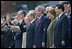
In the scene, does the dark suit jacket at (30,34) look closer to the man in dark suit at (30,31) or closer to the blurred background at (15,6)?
the man in dark suit at (30,31)

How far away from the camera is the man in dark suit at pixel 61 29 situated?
4555 mm

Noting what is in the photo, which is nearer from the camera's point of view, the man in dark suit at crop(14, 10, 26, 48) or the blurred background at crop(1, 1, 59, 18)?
the man in dark suit at crop(14, 10, 26, 48)

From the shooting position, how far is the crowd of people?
462cm

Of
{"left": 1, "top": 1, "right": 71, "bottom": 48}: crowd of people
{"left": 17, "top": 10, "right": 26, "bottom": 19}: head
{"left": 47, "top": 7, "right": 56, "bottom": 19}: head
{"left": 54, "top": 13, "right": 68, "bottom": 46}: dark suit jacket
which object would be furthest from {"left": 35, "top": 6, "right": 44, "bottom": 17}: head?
{"left": 54, "top": 13, "right": 68, "bottom": 46}: dark suit jacket

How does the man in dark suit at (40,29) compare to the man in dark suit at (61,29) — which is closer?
the man in dark suit at (61,29)

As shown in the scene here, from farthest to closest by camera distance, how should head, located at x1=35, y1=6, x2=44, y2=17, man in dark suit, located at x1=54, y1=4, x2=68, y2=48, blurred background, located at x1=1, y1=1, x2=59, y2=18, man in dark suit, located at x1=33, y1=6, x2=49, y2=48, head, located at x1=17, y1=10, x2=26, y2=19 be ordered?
blurred background, located at x1=1, y1=1, x2=59, y2=18 → head, located at x1=17, y1=10, x2=26, y2=19 → head, located at x1=35, y1=6, x2=44, y2=17 → man in dark suit, located at x1=33, y1=6, x2=49, y2=48 → man in dark suit, located at x1=54, y1=4, x2=68, y2=48

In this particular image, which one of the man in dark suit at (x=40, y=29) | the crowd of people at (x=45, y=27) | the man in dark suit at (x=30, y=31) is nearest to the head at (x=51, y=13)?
the crowd of people at (x=45, y=27)

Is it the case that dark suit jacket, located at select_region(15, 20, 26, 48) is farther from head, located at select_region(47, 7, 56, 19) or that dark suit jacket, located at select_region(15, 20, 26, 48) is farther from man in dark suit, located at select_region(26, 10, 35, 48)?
head, located at select_region(47, 7, 56, 19)

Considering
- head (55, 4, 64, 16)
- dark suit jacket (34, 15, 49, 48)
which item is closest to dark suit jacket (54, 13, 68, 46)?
head (55, 4, 64, 16)

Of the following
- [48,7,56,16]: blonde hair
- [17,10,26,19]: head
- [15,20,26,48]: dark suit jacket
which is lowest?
[15,20,26,48]: dark suit jacket

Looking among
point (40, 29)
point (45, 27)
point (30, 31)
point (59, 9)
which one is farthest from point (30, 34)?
point (59, 9)

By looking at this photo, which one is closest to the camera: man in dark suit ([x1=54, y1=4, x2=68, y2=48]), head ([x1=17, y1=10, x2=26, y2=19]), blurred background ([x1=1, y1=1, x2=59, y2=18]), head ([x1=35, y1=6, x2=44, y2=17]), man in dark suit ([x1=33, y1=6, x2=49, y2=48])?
man in dark suit ([x1=54, y1=4, x2=68, y2=48])

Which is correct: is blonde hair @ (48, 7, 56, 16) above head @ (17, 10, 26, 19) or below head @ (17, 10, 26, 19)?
above

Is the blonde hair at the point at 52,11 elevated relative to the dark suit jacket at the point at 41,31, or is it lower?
elevated
